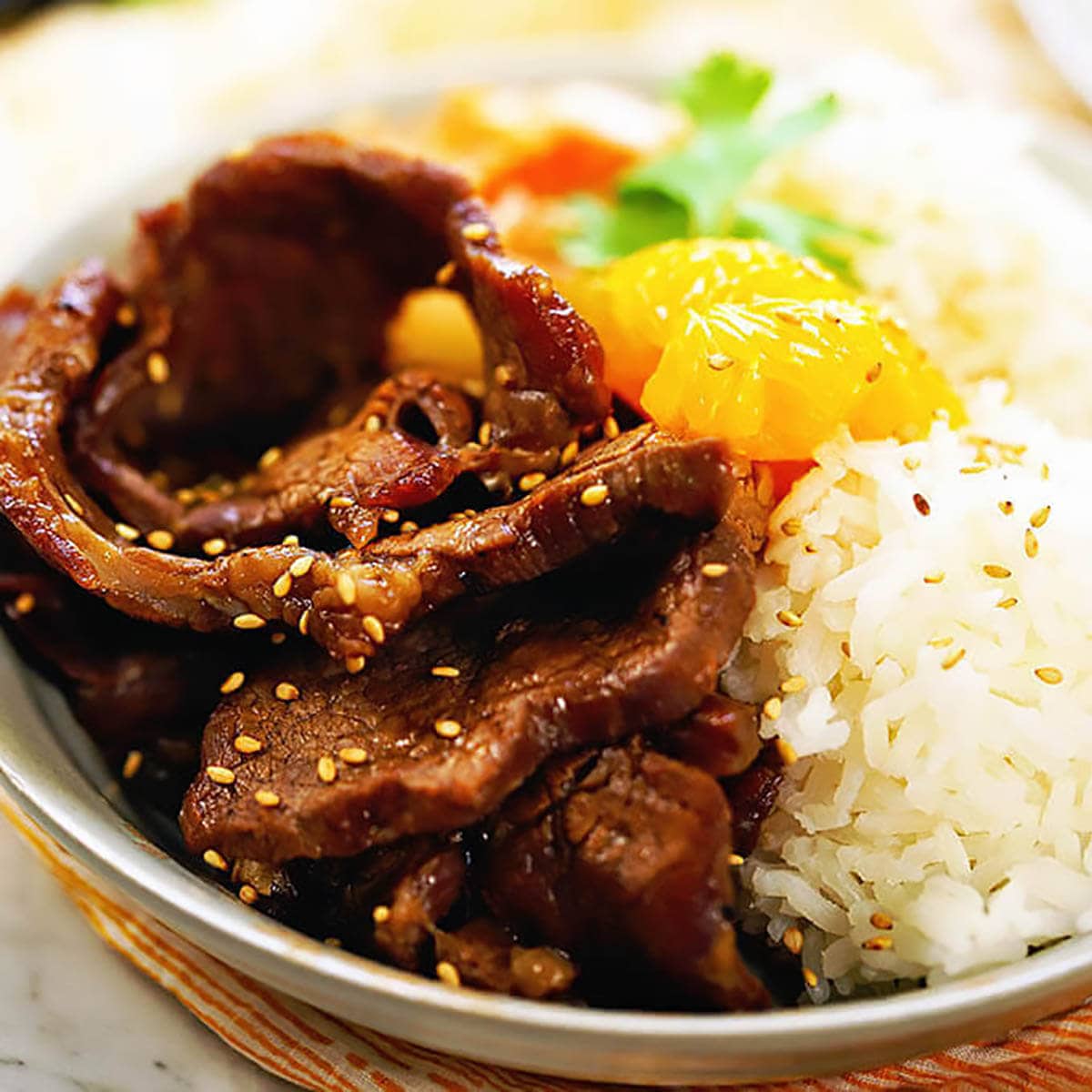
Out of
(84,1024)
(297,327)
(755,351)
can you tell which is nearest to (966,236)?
(755,351)

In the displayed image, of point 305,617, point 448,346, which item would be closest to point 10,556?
point 305,617

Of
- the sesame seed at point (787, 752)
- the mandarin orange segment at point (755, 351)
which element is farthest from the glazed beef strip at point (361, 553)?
the sesame seed at point (787, 752)

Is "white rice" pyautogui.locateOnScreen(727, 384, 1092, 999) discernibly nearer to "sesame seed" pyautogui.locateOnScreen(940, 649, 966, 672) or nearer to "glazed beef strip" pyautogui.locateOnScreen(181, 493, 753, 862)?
"sesame seed" pyautogui.locateOnScreen(940, 649, 966, 672)

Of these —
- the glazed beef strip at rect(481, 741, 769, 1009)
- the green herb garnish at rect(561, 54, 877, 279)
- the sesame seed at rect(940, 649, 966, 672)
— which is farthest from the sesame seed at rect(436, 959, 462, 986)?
the green herb garnish at rect(561, 54, 877, 279)

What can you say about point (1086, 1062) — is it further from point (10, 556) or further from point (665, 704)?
point (10, 556)

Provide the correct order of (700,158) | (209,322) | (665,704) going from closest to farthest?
1. (665,704)
2. (209,322)
3. (700,158)

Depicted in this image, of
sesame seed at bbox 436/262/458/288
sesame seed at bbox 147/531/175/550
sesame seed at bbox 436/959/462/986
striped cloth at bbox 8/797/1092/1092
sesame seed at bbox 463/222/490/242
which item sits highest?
sesame seed at bbox 463/222/490/242

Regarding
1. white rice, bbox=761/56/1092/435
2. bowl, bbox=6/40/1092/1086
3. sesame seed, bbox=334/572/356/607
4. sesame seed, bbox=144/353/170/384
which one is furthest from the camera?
white rice, bbox=761/56/1092/435
